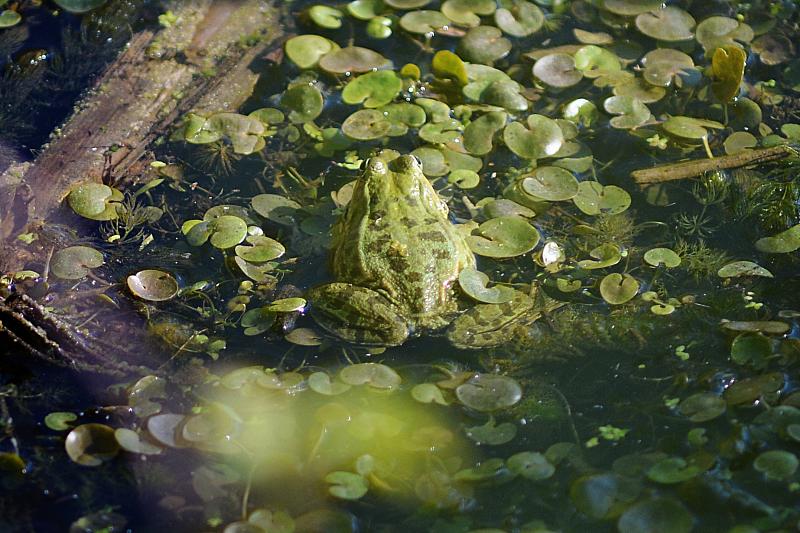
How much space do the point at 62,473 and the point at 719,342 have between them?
2793 mm

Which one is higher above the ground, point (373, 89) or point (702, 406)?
point (373, 89)

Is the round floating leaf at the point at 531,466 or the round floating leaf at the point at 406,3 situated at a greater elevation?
the round floating leaf at the point at 406,3

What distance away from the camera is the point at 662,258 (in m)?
3.81

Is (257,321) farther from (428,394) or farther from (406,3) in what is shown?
(406,3)

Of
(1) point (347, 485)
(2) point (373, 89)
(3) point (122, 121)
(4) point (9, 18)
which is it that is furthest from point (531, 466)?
(4) point (9, 18)

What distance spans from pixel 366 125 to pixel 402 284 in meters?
1.32

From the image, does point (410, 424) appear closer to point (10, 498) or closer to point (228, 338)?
point (228, 338)

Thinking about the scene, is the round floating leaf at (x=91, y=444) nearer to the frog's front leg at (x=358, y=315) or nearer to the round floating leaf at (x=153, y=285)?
the round floating leaf at (x=153, y=285)

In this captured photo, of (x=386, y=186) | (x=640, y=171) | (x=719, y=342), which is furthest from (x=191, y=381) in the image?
(x=640, y=171)

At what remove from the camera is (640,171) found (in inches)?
170

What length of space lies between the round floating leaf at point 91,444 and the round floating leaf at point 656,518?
6.44 feet

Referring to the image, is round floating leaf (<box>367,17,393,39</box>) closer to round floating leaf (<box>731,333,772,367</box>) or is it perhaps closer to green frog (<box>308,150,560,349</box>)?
green frog (<box>308,150,560,349</box>)

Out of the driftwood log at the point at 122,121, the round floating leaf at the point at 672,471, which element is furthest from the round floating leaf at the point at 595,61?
the round floating leaf at the point at 672,471

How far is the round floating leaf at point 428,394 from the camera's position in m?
3.23
